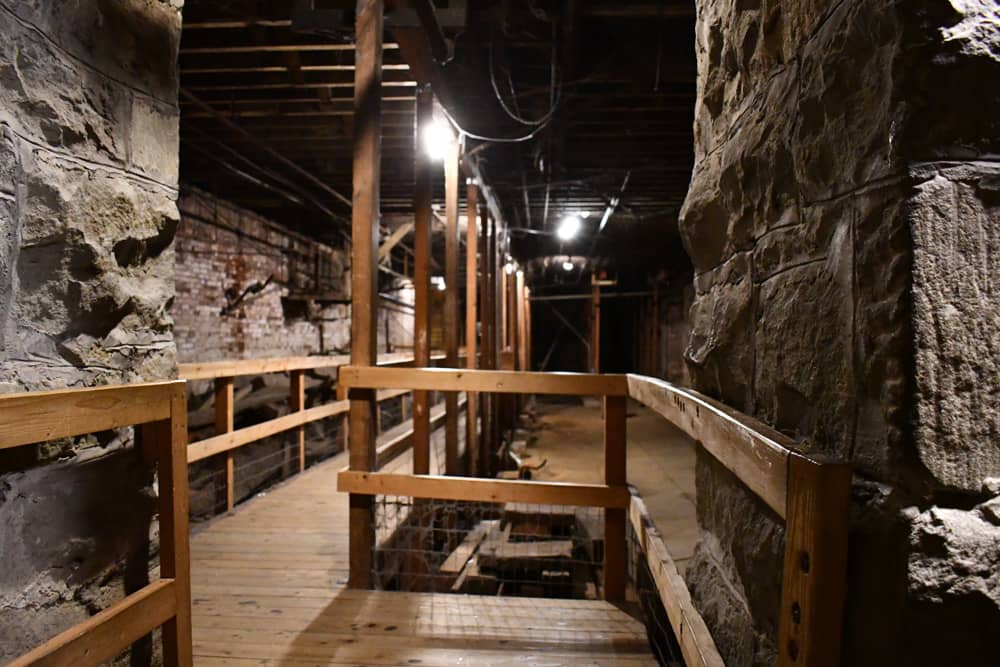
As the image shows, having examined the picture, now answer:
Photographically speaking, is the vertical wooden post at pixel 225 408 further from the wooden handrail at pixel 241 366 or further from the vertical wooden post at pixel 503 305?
the vertical wooden post at pixel 503 305

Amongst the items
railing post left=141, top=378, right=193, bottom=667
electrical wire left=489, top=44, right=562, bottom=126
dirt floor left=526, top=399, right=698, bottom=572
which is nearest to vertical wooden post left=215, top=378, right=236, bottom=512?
railing post left=141, top=378, right=193, bottom=667

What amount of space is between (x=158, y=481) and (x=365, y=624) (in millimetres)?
A: 1107

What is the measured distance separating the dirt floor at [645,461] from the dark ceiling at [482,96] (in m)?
3.47

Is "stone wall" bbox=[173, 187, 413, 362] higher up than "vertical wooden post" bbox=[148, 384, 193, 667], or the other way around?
"stone wall" bbox=[173, 187, 413, 362]

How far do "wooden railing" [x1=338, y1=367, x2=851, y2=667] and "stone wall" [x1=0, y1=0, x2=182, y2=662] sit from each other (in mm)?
1127

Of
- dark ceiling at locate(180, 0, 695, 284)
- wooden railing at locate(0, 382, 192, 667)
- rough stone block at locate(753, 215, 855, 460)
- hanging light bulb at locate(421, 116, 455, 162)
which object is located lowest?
wooden railing at locate(0, 382, 192, 667)

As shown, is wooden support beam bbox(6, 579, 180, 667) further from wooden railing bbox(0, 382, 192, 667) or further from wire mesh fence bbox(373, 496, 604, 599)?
wire mesh fence bbox(373, 496, 604, 599)

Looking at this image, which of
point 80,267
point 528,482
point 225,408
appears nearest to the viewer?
point 80,267

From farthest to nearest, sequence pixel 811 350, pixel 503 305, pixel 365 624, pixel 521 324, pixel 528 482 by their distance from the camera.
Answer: pixel 521 324, pixel 503 305, pixel 528 482, pixel 365 624, pixel 811 350

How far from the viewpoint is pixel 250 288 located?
8305mm

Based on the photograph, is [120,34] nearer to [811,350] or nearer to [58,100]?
[58,100]

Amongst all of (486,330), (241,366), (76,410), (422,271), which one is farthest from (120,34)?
(486,330)

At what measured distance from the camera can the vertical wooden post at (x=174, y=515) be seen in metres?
1.43

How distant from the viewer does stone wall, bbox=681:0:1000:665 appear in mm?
709
